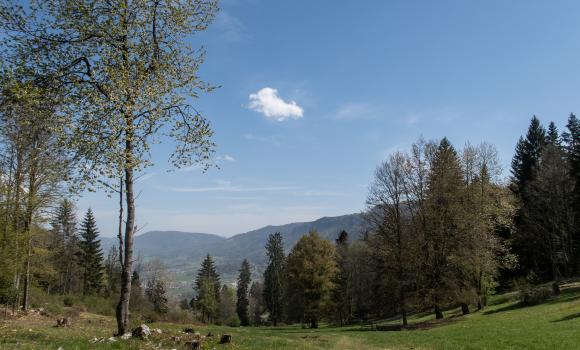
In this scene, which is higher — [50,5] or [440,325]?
[50,5]

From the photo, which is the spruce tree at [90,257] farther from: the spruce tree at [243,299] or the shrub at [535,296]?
the shrub at [535,296]

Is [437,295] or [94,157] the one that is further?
[437,295]

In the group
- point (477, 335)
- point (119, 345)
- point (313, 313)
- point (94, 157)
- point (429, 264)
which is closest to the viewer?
point (119, 345)

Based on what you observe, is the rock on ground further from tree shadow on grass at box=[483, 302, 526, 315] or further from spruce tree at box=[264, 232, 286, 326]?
spruce tree at box=[264, 232, 286, 326]

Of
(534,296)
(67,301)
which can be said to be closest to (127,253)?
(534,296)

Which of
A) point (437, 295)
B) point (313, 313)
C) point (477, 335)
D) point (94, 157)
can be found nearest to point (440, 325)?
point (437, 295)

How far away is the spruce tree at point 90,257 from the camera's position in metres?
76.3

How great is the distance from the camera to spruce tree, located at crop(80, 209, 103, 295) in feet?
250

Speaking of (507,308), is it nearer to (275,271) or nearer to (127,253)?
(127,253)

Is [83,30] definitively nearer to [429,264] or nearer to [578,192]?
[429,264]

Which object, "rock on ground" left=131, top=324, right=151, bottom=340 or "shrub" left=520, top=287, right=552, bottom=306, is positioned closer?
"rock on ground" left=131, top=324, right=151, bottom=340

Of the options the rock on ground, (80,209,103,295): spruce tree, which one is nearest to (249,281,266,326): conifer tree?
(80,209,103,295): spruce tree

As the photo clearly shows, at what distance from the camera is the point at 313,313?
52.3 m

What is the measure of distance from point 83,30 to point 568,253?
64216 millimetres
